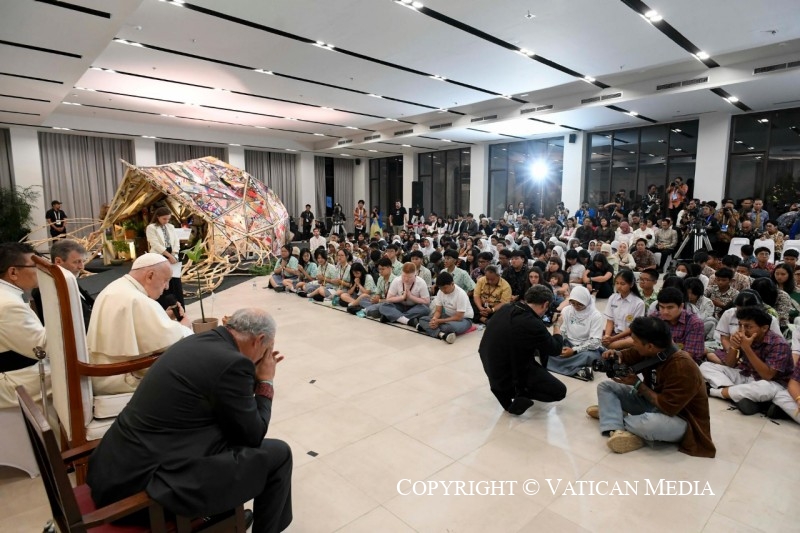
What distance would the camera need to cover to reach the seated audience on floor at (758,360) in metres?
3.11

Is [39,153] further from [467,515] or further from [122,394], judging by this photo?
[467,515]

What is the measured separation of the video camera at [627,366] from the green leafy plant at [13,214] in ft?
42.5

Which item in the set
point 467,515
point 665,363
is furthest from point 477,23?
point 467,515

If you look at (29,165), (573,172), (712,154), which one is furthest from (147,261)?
(29,165)

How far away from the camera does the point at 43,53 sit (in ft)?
20.0

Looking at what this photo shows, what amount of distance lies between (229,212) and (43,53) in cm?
377

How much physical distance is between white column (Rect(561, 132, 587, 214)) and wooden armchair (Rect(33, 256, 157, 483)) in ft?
41.2

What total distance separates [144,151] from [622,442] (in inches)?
602

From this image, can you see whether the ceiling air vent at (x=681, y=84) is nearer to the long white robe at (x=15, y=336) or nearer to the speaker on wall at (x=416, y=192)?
the speaker on wall at (x=416, y=192)

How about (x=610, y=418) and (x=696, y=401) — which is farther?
(x=610, y=418)

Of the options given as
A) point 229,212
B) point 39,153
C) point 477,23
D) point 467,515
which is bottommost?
point 467,515

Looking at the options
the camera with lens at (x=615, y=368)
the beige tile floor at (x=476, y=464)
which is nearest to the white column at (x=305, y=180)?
the beige tile floor at (x=476, y=464)

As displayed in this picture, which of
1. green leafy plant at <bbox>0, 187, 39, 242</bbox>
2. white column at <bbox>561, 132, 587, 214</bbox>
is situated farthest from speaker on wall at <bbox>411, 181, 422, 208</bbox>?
green leafy plant at <bbox>0, 187, 39, 242</bbox>

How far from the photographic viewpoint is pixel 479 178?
15.3m
